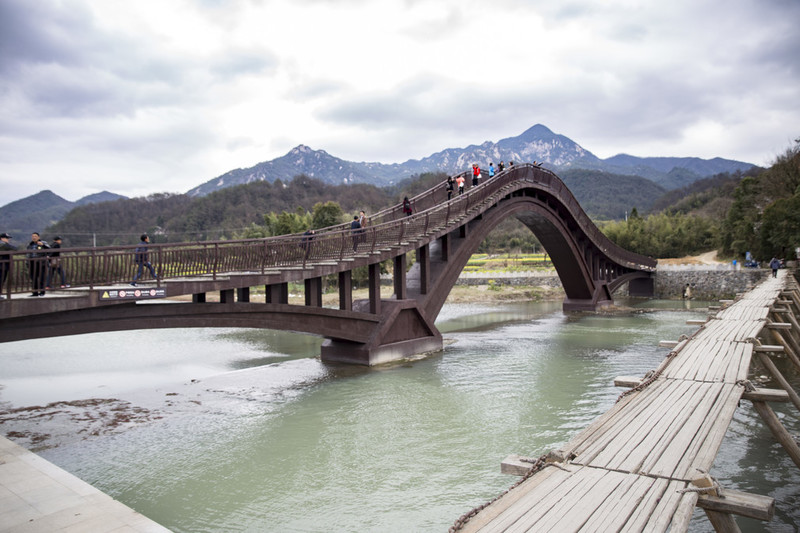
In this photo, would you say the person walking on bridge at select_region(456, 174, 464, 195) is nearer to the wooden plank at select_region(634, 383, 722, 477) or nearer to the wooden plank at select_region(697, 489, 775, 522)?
the wooden plank at select_region(634, 383, 722, 477)

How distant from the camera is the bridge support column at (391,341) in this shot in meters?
19.6

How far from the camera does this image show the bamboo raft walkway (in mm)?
4133

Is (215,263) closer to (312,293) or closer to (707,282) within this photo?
(312,293)

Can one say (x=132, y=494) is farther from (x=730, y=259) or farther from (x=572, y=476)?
(x=730, y=259)

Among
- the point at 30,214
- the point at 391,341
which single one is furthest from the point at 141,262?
the point at 30,214

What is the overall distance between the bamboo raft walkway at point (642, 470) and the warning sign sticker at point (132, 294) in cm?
1029

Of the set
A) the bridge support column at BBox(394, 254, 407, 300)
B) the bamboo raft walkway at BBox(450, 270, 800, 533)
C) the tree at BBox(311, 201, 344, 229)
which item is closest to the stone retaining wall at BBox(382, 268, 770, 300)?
the tree at BBox(311, 201, 344, 229)

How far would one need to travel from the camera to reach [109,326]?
13.0 meters

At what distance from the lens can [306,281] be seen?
18016mm

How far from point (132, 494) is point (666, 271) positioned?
5640cm

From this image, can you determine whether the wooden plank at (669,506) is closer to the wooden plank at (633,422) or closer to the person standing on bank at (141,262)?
the wooden plank at (633,422)

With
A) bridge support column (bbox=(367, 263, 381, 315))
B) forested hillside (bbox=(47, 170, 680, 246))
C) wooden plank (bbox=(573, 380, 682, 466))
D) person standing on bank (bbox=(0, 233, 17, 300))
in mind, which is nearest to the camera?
wooden plank (bbox=(573, 380, 682, 466))

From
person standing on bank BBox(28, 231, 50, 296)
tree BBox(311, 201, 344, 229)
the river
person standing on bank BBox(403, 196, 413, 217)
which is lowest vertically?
the river

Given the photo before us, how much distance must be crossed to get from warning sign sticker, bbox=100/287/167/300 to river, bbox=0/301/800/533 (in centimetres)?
313
